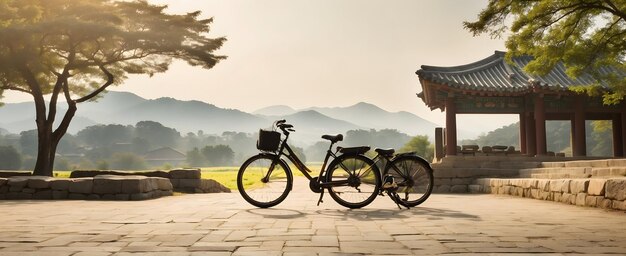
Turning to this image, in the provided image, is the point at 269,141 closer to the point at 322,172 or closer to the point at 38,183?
the point at 322,172

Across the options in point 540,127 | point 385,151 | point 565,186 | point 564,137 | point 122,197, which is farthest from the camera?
point 564,137

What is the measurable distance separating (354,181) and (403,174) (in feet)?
2.53

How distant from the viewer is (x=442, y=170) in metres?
15.5

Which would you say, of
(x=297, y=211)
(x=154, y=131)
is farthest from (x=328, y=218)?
(x=154, y=131)

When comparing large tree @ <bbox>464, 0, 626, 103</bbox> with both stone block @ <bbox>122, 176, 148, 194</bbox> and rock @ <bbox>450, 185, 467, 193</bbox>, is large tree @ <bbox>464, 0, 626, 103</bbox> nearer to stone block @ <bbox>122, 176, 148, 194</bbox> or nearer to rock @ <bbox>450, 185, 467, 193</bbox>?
rock @ <bbox>450, 185, 467, 193</bbox>

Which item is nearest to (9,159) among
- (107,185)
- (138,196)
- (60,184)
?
(60,184)

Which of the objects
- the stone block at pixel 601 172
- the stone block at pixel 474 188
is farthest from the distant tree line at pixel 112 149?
the stone block at pixel 601 172

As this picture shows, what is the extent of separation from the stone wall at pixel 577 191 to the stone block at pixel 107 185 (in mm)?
7775

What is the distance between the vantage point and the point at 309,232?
15.1ft

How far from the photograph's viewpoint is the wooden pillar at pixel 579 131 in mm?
19438

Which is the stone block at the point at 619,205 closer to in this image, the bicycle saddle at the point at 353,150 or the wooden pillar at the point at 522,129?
A: the bicycle saddle at the point at 353,150

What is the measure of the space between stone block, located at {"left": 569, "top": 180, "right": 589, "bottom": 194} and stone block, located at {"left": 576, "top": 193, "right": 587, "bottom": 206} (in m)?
0.06

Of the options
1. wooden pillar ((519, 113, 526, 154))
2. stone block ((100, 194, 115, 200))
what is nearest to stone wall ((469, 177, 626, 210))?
stone block ((100, 194, 115, 200))

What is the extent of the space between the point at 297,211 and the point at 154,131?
7001 inches
